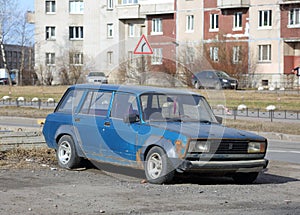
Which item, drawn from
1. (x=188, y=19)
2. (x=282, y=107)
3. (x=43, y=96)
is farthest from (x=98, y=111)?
(x=188, y=19)

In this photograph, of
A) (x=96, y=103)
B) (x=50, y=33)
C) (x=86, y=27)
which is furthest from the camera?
(x=50, y=33)

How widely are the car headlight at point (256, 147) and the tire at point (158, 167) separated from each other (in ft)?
4.76

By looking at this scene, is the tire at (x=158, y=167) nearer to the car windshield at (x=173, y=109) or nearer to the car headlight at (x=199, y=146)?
the car headlight at (x=199, y=146)

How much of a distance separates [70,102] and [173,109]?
2328 mm

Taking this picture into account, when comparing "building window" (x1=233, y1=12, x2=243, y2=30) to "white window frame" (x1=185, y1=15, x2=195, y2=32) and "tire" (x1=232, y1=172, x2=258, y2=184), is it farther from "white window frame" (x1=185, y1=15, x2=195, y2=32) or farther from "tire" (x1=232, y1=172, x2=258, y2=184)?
"tire" (x1=232, y1=172, x2=258, y2=184)

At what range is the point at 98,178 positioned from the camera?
1192 cm

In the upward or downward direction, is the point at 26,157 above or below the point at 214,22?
below

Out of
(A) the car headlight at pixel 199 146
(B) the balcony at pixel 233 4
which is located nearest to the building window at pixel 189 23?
(B) the balcony at pixel 233 4

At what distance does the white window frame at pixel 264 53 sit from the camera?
59750 millimetres

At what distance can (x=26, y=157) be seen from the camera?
46.4 ft

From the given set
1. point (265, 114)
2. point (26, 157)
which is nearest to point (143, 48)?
point (26, 157)

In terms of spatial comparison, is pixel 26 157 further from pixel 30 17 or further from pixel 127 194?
A: pixel 30 17

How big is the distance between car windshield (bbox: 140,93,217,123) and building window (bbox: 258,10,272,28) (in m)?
48.0

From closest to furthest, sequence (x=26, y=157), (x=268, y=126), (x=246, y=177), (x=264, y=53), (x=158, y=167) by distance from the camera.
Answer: (x=158, y=167), (x=246, y=177), (x=26, y=157), (x=268, y=126), (x=264, y=53)
